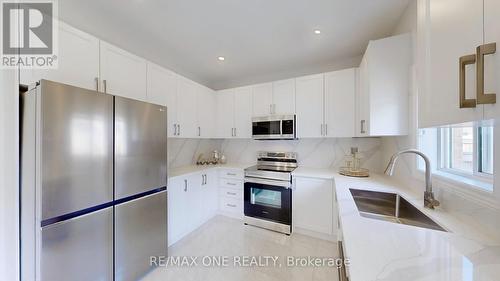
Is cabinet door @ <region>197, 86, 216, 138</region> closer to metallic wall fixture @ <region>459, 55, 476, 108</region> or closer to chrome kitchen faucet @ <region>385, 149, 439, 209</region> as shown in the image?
chrome kitchen faucet @ <region>385, 149, 439, 209</region>

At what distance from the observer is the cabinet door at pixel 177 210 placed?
213 centimetres

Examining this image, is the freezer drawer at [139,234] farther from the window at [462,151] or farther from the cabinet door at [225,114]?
the window at [462,151]

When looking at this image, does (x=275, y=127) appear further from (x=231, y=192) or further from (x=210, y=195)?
(x=210, y=195)

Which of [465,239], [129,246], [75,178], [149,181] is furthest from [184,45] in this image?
[465,239]

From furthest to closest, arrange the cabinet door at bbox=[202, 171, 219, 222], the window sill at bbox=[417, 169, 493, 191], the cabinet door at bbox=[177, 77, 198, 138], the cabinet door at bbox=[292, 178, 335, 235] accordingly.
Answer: the cabinet door at bbox=[202, 171, 219, 222]
the cabinet door at bbox=[177, 77, 198, 138]
the cabinet door at bbox=[292, 178, 335, 235]
the window sill at bbox=[417, 169, 493, 191]

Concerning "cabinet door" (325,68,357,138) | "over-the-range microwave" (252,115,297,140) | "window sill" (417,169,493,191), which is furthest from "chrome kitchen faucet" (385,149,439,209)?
"over-the-range microwave" (252,115,297,140)

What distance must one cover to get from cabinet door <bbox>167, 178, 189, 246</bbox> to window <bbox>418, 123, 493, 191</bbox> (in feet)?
7.98

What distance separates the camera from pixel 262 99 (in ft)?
9.61

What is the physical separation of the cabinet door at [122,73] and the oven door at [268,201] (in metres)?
1.84

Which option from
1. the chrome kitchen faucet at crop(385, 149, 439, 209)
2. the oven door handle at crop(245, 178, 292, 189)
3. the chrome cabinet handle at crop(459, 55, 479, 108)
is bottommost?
the oven door handle at crop(245, 178, 292, 189)

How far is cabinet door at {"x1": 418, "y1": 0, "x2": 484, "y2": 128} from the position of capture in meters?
0.52

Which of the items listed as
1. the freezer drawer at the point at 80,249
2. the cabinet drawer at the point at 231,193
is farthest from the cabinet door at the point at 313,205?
the freezer drawer at the point at 80,249

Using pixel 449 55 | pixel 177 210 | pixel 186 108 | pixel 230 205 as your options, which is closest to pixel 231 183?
pixel 230 205

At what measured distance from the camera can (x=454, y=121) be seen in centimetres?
59
